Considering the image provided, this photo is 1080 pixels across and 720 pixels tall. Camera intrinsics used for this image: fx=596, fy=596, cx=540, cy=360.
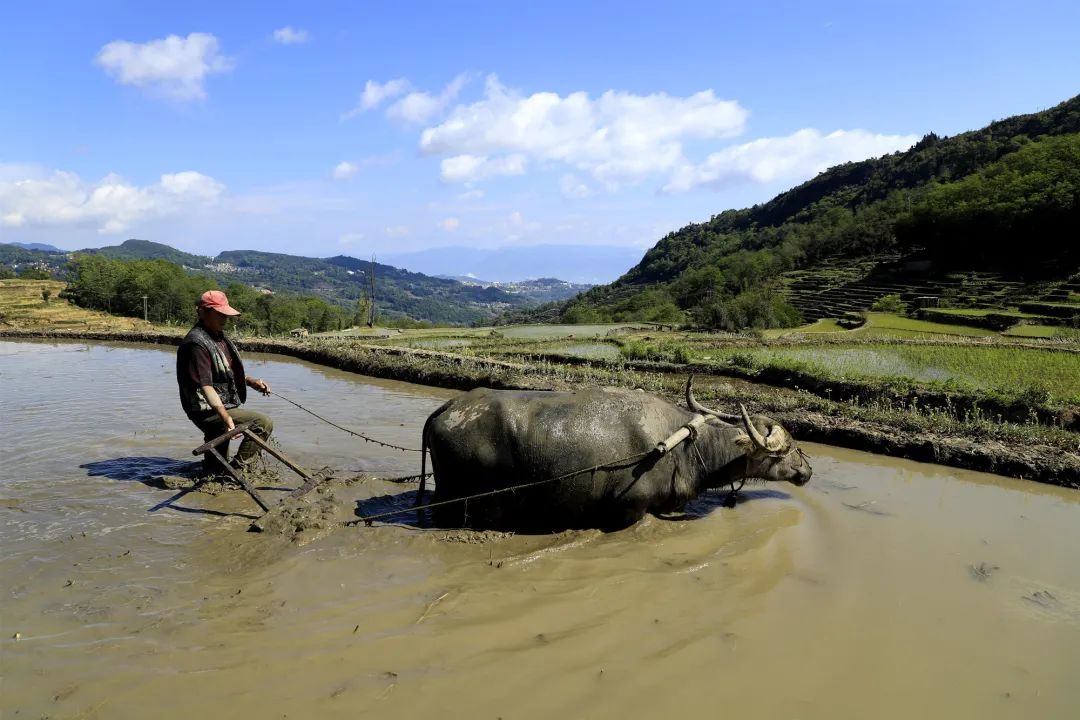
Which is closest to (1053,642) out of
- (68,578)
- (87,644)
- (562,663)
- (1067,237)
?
(562,663)

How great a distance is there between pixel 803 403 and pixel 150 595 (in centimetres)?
978

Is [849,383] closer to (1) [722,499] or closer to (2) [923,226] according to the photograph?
(1) [722,499]

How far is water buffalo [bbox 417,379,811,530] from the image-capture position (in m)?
5.04

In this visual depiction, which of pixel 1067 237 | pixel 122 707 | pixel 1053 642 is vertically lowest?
pixel 1053 642

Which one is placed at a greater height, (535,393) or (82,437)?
(535,393)

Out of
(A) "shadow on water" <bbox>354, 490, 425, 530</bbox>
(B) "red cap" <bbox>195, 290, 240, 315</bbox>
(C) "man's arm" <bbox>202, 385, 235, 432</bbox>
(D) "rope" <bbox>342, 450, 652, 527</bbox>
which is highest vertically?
(B) "red cap" <bbox>195, 290, 240, 315</bbox>

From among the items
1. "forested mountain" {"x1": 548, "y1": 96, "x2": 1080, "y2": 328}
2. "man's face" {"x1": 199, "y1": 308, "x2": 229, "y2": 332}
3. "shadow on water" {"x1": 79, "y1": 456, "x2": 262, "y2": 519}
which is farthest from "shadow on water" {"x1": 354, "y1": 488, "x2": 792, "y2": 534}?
"forested mountain" {"x1": 548, "y1": 96, "x2": 1080, "y2": 328}

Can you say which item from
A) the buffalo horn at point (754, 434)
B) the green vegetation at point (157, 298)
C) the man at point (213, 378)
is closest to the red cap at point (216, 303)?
the man at point (213, 378)

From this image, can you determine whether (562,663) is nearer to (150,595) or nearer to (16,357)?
(150,595)

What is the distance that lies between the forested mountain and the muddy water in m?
29.4

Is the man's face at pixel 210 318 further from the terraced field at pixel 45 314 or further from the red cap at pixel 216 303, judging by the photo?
the terraced field at pixel 45 314

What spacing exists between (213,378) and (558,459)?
11.6 ft

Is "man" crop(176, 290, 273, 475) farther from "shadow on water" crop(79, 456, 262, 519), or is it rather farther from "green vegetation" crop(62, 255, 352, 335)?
"green vegetation" crop(62, 255, 352, 335)

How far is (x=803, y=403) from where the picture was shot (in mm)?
10508
